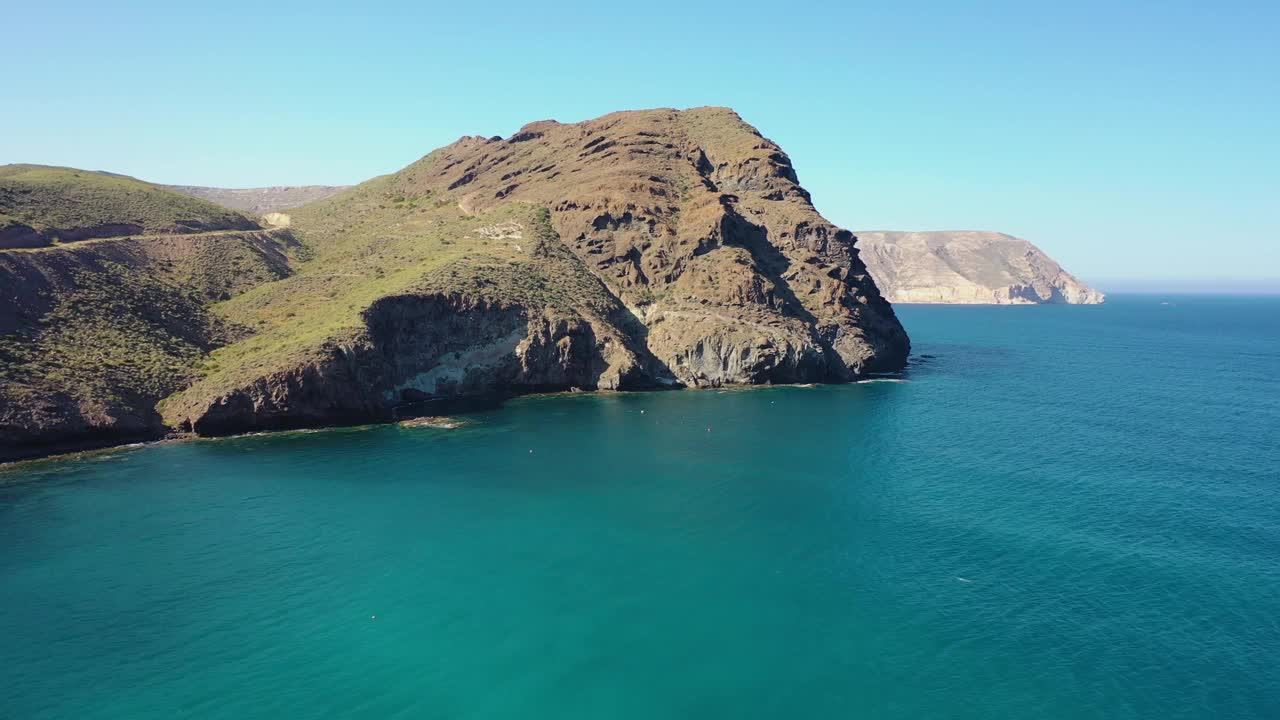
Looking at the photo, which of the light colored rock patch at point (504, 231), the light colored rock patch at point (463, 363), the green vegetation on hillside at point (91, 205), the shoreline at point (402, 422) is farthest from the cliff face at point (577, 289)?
the green vegetation on hillside at point (91, 205)

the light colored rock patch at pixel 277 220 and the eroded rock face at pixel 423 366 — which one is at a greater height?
the light colored rock patch at pixel 277 220

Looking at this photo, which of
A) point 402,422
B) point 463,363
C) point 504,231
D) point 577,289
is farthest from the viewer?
point 504,231

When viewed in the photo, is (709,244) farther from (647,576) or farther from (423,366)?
(647,576)

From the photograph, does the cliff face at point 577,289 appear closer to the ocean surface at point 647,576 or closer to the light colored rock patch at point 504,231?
the light colored rock patch at point 504,231

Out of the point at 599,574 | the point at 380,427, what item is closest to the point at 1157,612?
the point at 599,574

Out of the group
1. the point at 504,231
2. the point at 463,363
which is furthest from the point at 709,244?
the point at 463,363

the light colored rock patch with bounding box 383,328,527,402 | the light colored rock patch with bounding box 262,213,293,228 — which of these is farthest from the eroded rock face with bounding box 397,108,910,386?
the light colored rock patch with bounding box 262,213,293,228
